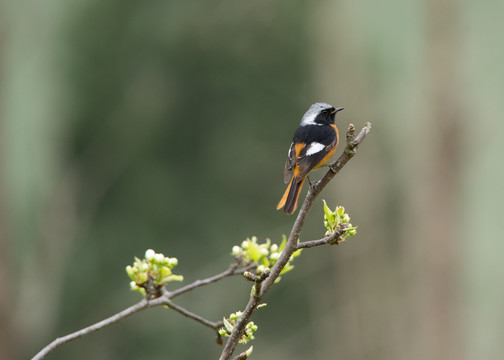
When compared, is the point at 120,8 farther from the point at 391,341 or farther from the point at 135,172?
the point at 391,341

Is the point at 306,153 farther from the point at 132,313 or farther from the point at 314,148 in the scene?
the point at 132,313

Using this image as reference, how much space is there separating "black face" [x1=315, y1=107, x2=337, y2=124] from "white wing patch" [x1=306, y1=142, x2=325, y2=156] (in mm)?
455

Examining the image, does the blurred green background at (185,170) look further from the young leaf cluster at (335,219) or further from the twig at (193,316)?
the young leaf cluster at (335,219)

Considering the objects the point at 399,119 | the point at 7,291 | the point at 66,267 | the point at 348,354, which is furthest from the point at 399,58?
the point at 7,291

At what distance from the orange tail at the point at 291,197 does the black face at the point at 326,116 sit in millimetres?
711

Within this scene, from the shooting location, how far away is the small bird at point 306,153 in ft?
10.3

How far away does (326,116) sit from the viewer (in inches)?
154

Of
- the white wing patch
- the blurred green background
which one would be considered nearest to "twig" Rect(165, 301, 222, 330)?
the white wing patch

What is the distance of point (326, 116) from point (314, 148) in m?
0.58

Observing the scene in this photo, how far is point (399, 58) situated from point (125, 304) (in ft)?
33.7

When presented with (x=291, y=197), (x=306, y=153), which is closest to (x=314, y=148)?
(x=306, y=153)

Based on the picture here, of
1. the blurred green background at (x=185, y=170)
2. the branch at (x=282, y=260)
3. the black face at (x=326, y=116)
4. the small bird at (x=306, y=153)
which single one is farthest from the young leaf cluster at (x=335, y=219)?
the blurred green background at (x=185, y=170)

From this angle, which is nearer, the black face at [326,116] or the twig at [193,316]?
the twig at [193,316]

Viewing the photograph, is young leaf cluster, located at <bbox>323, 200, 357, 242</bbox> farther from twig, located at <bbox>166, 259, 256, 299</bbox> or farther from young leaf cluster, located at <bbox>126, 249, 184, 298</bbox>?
young leaf cluster, located at <bbox>126, 249, 184, 298</bbox>
